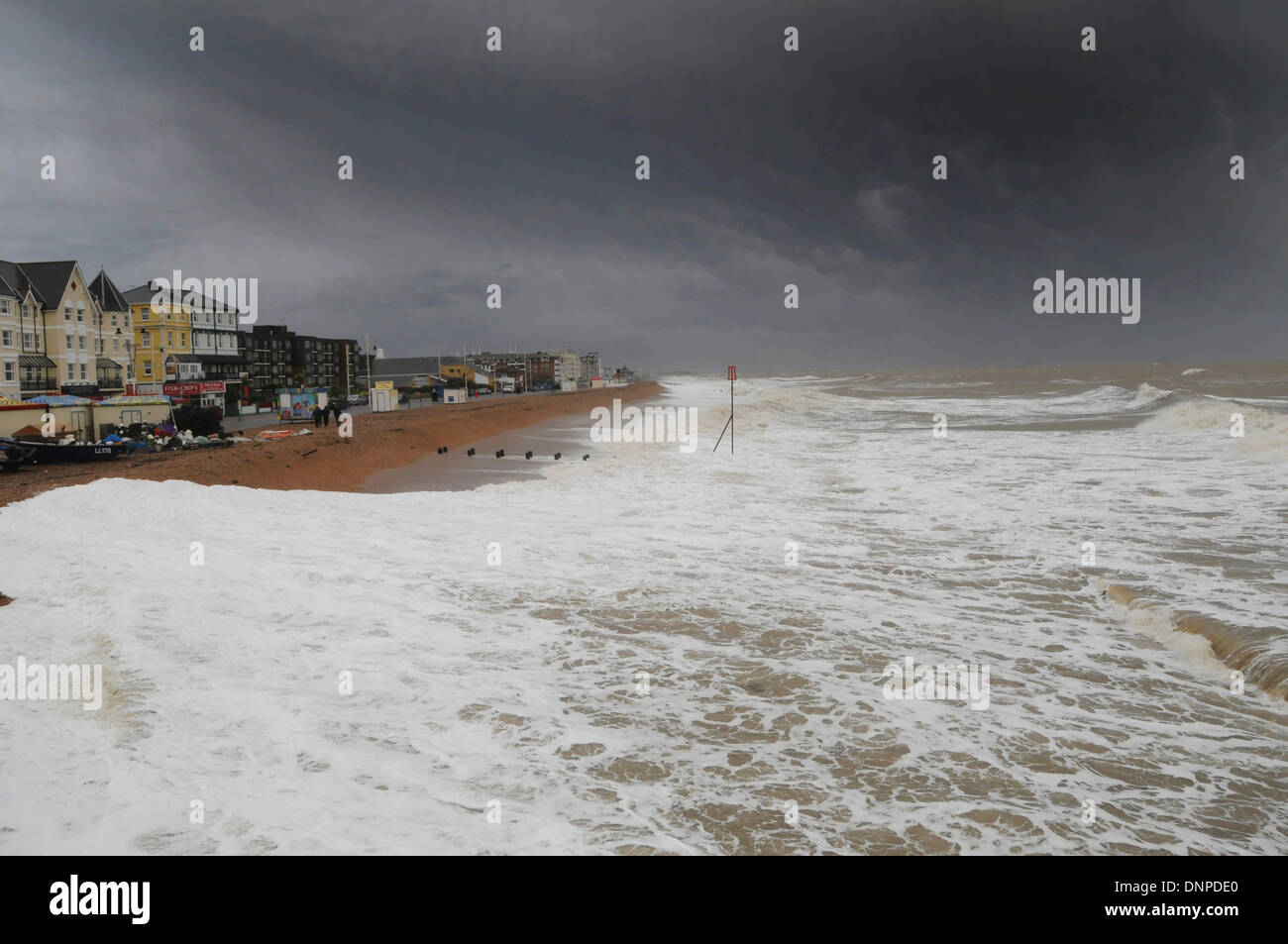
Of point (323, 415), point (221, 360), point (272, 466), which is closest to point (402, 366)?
point (221, 360)

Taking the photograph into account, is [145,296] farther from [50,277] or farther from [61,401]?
[61,401]

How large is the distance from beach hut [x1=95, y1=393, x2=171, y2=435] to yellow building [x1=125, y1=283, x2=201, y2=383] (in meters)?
47.9

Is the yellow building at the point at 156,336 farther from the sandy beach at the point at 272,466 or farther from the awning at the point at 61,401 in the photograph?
the sandy beach at the point at 272,466

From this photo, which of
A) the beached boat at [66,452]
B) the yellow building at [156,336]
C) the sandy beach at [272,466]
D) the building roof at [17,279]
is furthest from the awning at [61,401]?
the yellow building at [156,336]

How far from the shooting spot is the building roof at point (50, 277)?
207 ft

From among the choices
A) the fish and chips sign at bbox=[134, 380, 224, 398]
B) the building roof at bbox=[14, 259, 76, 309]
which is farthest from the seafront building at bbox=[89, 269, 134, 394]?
the fish and chips sign at bbox=[134, 380, 224, 398]

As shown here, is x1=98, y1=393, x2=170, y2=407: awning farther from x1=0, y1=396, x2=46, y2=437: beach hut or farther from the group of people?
the group of people

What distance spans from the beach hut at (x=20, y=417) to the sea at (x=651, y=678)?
51.1ft

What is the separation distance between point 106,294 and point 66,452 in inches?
2355

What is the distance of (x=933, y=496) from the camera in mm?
19703

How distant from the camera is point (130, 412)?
34281mm
